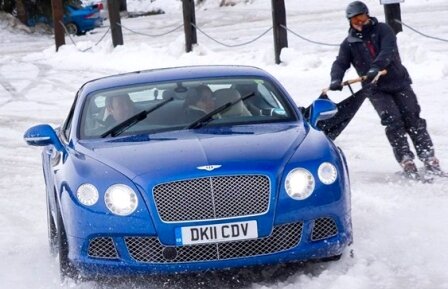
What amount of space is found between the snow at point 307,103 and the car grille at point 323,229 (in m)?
0.25

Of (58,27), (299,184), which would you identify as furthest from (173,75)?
(58,27)

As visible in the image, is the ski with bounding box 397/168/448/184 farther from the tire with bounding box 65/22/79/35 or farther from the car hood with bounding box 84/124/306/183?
the tire with bounding box 65/22/79/35

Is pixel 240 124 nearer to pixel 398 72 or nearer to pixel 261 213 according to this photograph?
pixel 261 213

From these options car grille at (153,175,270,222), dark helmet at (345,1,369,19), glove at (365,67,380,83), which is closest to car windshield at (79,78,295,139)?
car grille at (153,175,270,222)

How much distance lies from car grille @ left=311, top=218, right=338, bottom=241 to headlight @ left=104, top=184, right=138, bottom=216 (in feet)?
3.42

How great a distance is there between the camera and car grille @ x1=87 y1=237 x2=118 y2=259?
19.4 ft

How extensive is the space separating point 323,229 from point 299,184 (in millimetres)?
314

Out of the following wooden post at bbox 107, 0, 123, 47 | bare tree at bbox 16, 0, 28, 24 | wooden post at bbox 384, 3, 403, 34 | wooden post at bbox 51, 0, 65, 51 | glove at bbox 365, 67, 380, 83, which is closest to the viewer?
glove at bbox 365, 67, 380, 83

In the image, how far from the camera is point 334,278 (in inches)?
→ 237

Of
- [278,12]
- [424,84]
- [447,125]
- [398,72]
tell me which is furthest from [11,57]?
[398,72]

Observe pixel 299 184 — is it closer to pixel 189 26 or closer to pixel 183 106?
pixel 183 106

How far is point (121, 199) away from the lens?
5.87m

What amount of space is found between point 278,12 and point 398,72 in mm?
11457

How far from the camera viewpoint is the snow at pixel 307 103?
20.9 ft
